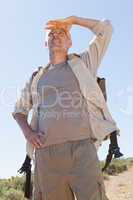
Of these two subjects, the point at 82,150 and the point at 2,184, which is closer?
the point at 82,150

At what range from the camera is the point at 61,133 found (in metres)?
5.32

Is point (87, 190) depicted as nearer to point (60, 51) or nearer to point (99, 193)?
point (99, 193)

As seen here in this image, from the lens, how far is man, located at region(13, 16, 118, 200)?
5191 millimetres

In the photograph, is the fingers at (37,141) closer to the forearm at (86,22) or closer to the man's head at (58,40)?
the man's head at (58,40)

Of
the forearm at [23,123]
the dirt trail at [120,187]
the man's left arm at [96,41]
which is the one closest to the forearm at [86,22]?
the man's left arm at [96,41]

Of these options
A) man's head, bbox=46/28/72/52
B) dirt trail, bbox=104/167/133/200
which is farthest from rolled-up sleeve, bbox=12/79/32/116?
dirt trail, bbox=104/167/133/200

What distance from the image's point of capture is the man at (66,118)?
204 inches

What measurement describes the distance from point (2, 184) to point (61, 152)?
415 inches

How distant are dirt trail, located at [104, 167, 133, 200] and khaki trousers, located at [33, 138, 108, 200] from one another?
8.37m

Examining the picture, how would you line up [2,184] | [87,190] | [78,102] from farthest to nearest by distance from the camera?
[2,184] → [78,102] → [87,190]

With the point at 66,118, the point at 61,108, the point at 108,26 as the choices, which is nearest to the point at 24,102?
the point at 61,108

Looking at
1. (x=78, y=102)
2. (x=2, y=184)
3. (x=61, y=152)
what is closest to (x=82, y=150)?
(x=61, y=152)

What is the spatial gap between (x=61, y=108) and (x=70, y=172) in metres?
0.66

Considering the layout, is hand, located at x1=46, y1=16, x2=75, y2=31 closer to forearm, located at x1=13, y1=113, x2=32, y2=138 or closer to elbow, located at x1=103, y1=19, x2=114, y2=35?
elbow, located at x1=103, y1=19, x2=114, y2=35
